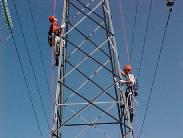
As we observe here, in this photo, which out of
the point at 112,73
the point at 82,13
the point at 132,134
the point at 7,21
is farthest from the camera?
the point at 82,13

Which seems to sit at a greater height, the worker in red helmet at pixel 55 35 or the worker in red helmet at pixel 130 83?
the worker in red helmet at pixel 55 35

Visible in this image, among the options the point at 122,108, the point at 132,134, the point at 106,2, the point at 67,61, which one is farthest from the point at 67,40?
the point at 132,134

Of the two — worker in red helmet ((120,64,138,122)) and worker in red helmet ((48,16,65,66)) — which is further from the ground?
worker in red helmet ((48,16,65,66))

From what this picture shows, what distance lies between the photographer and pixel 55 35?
14.9m

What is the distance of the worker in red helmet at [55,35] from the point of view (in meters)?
14.7

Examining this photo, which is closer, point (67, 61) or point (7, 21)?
point (7, 21)

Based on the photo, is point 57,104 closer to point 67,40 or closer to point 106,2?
point 67,40

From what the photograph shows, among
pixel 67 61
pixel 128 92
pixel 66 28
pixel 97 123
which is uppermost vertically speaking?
pixel 66 28

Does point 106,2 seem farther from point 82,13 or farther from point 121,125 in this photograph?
point 121,125

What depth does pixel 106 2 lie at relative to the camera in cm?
1488

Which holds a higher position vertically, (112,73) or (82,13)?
(82,13)

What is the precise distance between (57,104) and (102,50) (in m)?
2.63

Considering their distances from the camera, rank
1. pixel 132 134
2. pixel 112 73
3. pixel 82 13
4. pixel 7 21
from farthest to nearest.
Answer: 1. pixel 82 13
2. pixel 112 73
3. pixel 132 134
4. pixel 7 21

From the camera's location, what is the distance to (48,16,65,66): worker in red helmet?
48.2 ft
